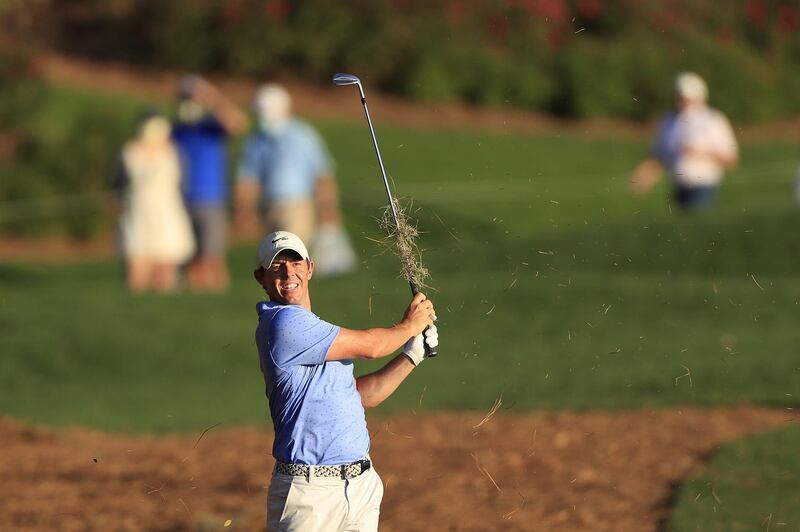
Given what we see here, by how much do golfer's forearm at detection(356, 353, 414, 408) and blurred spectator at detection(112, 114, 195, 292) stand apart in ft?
36.5

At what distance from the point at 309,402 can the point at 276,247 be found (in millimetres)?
580

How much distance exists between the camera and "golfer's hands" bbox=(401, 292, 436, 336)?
19.9 feet

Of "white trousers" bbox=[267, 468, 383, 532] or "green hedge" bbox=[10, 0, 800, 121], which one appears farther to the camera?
"green hedge" bbox=[10, 0, 800, 121]

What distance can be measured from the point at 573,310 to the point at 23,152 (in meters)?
13.9

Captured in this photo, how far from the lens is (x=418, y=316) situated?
610 centimetres

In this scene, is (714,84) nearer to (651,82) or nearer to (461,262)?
(651,82)

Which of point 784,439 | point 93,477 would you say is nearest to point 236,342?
point 93,477

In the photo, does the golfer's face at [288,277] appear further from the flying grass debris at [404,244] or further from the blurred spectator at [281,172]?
the blurred spectator at [281,172]

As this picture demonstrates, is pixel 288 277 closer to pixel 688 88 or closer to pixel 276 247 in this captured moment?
pixel 276 247

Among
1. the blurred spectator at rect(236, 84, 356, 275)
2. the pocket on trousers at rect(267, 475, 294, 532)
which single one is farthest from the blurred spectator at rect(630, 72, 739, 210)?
the pocket on trousers at rect(267, 475, 294, 532)

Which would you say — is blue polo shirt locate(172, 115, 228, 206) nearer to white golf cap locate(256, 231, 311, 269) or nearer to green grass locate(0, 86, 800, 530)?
green grass locate(0, 86, 800, 530)

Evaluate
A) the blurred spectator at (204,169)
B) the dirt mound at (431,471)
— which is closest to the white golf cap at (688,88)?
the blurred spectator at (204,169)

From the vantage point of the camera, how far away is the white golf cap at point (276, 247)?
5867mm

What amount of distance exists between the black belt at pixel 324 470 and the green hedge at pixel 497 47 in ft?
88.5
